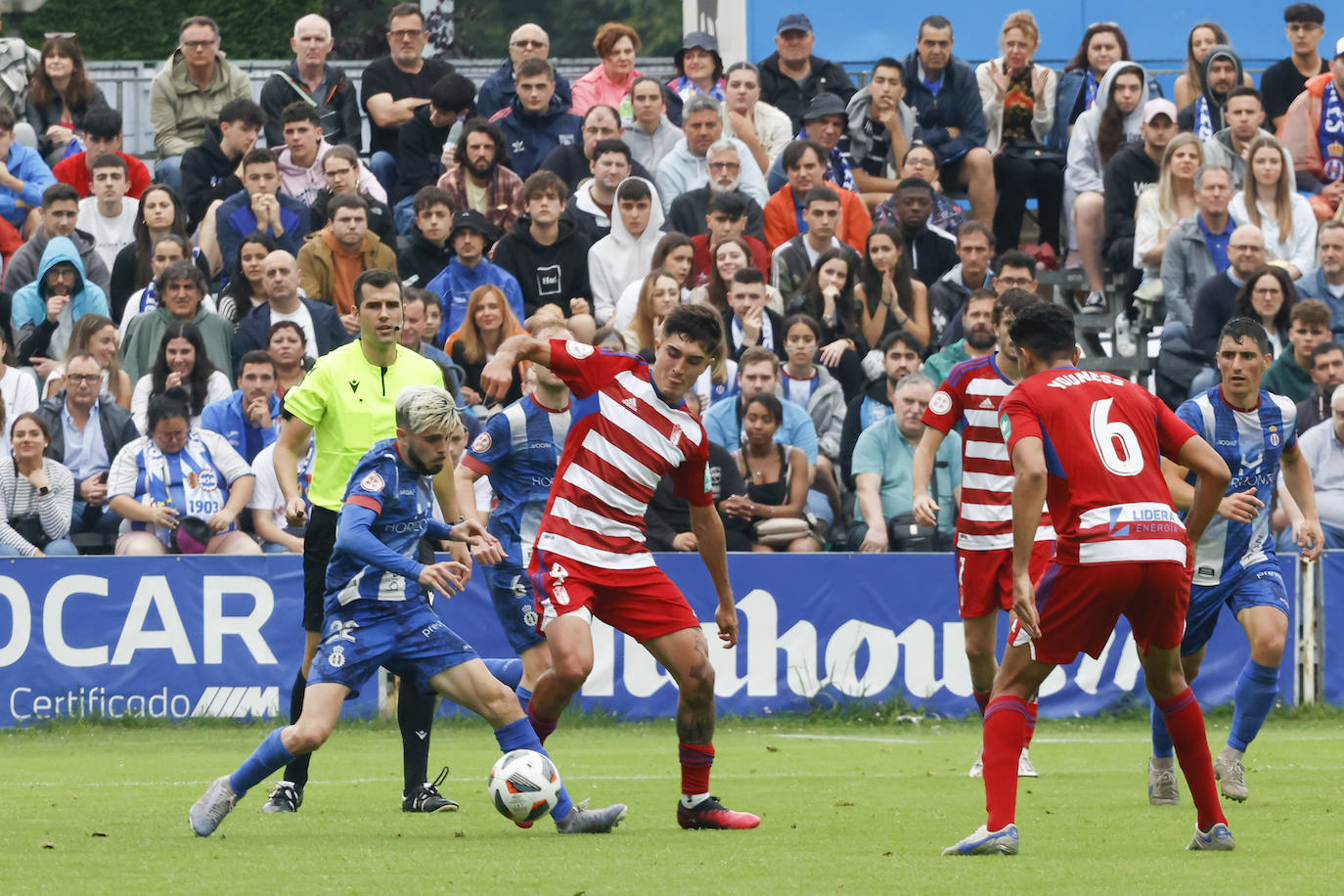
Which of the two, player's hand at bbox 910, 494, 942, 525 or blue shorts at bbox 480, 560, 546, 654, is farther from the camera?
blue shorts at bbox 480, 560, 546, 654

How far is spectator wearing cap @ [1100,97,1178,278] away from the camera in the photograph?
17453mm

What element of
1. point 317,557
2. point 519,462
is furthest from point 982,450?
point 317,557

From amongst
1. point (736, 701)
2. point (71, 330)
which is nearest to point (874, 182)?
point (736, 701)

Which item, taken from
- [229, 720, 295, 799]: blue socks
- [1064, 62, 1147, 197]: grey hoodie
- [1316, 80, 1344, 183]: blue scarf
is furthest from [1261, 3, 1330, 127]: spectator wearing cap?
[229, 720, 295, 799]: blue socks

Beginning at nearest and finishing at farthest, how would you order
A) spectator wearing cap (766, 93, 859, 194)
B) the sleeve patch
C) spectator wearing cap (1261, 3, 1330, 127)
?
the sleeve patch < spectator wearing cap (766, 93, 859, 194) < spectator wearing cap (1261, 3, 1330, 127)

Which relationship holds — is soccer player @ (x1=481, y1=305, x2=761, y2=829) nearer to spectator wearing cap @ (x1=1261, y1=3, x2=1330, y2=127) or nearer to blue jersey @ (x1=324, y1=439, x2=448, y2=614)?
blue jersey @ (x1=324, y1=439, x2=448, y2=614)

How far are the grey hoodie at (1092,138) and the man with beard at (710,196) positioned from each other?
10.4 feet

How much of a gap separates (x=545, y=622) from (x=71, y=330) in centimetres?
842

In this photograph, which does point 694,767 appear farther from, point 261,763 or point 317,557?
point 317,557

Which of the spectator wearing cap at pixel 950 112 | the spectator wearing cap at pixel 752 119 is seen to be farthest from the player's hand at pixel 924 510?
the spectator wearing cap at pixel 950 112

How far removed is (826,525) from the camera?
14633 mm

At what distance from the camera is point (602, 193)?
16.9m

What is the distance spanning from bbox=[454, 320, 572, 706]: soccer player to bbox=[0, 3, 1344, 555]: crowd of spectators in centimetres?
279

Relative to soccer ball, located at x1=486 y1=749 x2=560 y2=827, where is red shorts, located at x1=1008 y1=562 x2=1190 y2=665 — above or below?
above
